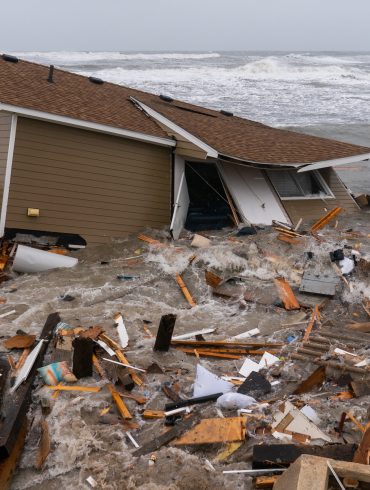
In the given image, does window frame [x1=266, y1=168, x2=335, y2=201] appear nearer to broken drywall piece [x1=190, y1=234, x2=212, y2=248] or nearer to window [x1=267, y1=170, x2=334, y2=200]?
window [x1=267, y1=170, x2=334, y2=200]

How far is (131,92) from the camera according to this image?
582 inches

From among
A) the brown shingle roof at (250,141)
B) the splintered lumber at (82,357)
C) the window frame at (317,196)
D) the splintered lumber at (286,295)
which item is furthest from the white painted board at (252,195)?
the splintered lumber at (82,357)

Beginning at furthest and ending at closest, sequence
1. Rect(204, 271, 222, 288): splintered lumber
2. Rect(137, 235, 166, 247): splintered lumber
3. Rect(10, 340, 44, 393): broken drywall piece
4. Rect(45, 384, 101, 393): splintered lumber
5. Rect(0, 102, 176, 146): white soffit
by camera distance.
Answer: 1. Rect(137, 235, 166, 247): splintered lumber
2. Rect(0, 102, 176, 146): white soffit
3. Rect(204, 271, 222, 288): splintered lumber
4. Rect(45, 384, 101, 393): splintered lumber
5. Rect(10, 340, 44, 393): broken drywall piece

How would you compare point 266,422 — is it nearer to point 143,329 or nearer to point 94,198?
point 143,329

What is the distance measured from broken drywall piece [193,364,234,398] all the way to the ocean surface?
44.8 feet

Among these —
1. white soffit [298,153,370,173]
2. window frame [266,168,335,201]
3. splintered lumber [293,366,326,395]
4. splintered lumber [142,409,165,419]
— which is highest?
white soffit [298,153,370,173]

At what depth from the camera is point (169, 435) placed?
17.2 ft

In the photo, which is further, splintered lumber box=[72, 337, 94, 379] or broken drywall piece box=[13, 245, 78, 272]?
broken drywall piece box=[13, 245, 78, 272]

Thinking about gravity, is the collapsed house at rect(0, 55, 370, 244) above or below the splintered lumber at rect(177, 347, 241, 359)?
above

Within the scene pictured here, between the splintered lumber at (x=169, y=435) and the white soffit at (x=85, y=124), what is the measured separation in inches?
278

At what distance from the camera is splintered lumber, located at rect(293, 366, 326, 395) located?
607cm

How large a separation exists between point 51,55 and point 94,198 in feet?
260

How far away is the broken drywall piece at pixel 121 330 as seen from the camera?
757 centimetres

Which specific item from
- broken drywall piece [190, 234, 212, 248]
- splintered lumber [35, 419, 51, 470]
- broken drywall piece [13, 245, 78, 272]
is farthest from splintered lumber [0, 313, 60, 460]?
broken drywall piece [190, 234, 212, 248]
